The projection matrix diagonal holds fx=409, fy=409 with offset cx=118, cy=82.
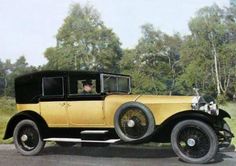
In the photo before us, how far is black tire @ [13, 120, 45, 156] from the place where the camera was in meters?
7.93

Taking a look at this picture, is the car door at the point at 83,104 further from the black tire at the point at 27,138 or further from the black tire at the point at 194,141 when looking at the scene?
the black tire at the point at 194,141

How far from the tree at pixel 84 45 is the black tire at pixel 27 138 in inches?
327

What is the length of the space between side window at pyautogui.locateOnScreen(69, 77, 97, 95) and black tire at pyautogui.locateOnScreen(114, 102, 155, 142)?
30.8 inches

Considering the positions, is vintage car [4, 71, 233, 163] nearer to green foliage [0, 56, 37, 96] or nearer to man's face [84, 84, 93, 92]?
man's face [84, 84, 93, 92]

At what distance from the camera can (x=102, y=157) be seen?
7367 mm

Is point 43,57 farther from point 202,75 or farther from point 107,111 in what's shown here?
point 107,111

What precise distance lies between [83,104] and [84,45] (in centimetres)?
1312

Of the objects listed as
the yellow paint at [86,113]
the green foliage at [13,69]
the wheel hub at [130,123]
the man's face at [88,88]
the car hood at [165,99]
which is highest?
the green foliage at [13,69]

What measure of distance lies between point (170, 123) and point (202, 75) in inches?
449

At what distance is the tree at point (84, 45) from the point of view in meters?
17.3

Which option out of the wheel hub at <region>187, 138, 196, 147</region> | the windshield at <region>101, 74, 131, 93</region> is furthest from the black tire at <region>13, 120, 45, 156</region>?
the wheel hub at <region>187, 138, 196, 147</region>

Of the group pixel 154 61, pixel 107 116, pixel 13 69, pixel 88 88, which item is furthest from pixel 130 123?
pixel 154 61

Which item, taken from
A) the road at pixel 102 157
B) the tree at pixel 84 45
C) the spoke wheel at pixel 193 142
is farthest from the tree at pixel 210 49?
the spoke wheel at pixel 193 142

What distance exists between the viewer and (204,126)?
637cm
